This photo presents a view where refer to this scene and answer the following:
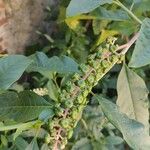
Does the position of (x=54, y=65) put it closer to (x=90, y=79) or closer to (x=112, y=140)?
(x=90, y=79)

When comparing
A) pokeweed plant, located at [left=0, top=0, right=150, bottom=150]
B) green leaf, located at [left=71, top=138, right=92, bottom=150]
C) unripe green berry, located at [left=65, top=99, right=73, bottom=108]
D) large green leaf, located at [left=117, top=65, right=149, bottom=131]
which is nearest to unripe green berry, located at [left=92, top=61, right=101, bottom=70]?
pokeweed plant, located at [left=0, top=0, right=150, bottom=150]

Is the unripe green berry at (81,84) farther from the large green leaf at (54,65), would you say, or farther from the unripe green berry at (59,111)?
the large green leaf at (54,65)

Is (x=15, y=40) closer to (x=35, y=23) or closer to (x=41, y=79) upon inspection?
(x=35, y=23)

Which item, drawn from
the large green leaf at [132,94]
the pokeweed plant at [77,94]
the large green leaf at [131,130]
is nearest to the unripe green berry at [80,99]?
the pokeweed plant at [77,94]

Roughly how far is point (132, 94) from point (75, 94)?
0.36 meters

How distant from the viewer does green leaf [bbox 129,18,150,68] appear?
2.68 ft

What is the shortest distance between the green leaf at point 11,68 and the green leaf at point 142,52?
289 mm

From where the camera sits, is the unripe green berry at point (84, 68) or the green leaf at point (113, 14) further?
the green leaf at point (113, 14)

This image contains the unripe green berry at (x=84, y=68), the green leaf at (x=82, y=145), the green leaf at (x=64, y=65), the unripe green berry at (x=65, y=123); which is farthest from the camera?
the green leaf at (x=82, y=145)

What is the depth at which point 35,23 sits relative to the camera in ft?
9.07

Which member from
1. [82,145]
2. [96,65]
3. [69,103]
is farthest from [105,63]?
[82,145]

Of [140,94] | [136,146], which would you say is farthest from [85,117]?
[136,146]

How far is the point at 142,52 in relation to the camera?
0.83 meters

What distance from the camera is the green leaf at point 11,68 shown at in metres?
1.00
